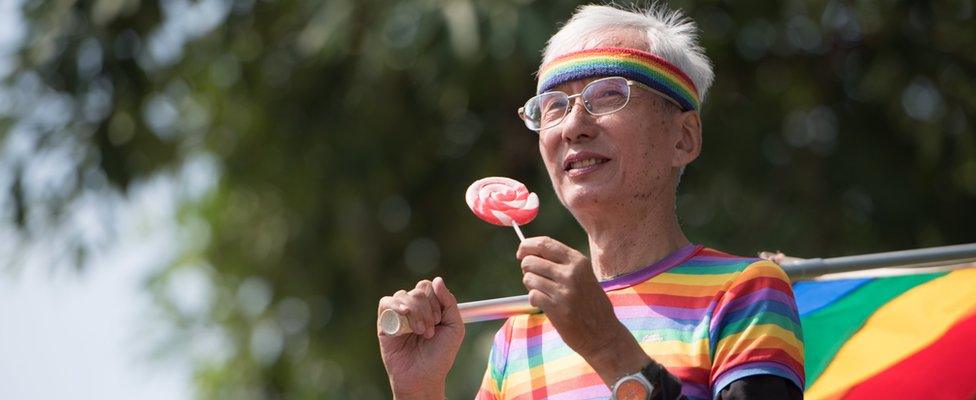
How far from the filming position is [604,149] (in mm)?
2971

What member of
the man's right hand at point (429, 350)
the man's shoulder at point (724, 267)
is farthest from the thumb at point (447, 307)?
the man's shoulder at point (724, 267)

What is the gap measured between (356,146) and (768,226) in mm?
2145

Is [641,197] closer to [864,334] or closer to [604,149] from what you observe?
[604,149]

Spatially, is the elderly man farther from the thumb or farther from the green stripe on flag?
the green stripe on flag

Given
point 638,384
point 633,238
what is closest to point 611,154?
point 633,238

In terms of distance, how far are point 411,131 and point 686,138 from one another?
517cm

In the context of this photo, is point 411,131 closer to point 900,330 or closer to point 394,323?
point 900,330

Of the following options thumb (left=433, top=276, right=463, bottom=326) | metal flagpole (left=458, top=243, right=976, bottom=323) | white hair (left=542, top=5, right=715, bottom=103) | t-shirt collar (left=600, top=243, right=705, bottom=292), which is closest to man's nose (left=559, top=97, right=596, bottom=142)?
white hair (left=542, top=5, right=715, bottom=103)

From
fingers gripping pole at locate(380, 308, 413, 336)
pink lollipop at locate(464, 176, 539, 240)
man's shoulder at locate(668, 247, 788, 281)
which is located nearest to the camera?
man's shoulder at locate(668, 247, 788, 281)

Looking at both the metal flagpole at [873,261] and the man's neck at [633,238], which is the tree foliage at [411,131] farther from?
the man's neck at [633,238]

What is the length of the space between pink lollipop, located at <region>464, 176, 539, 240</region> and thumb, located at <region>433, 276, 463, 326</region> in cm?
18

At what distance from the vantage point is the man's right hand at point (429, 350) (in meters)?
2.96

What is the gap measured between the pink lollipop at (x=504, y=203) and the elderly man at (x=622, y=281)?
0.08m

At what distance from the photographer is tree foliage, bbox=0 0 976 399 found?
7422 millimetres
